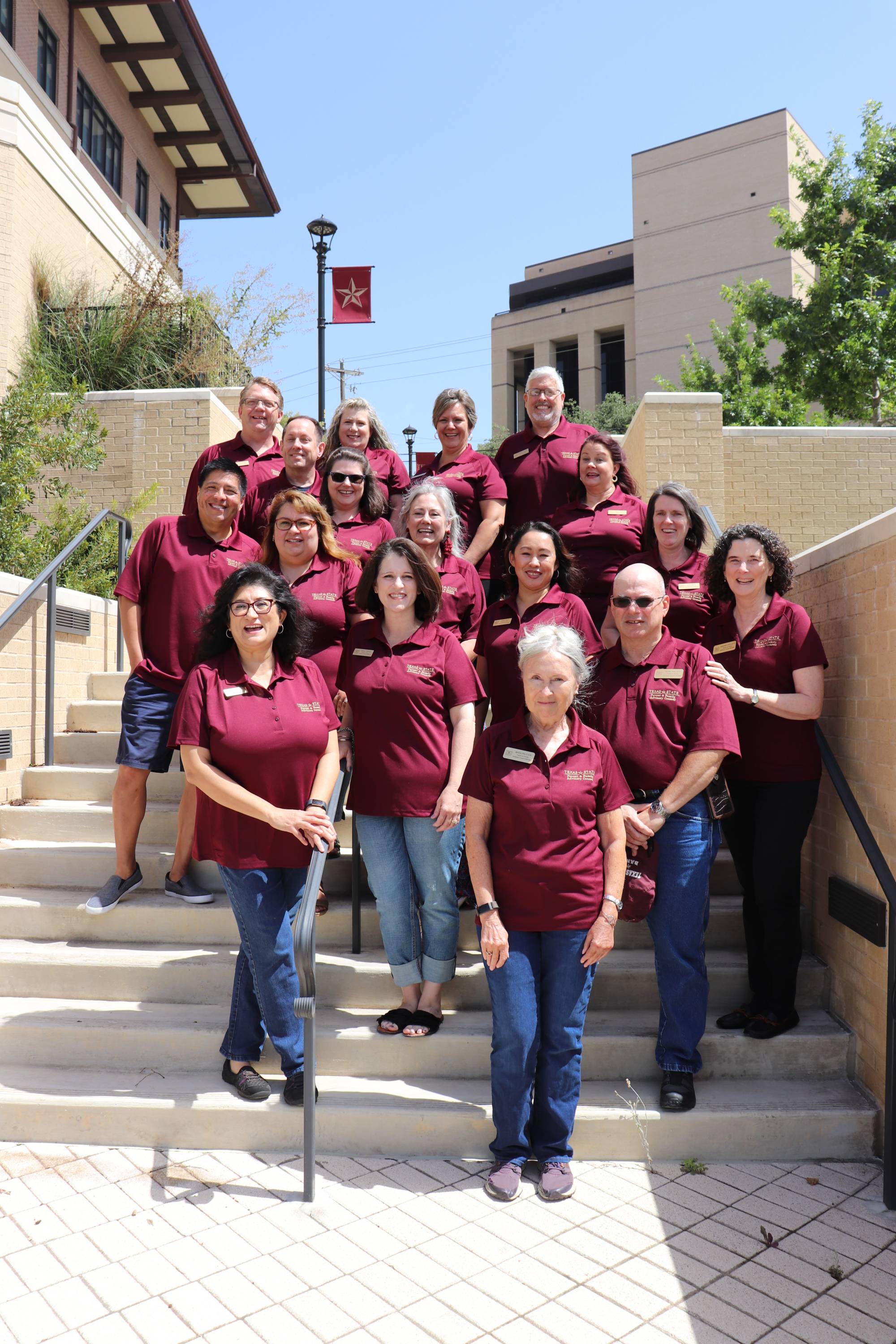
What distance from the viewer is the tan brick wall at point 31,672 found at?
5211 millimetres

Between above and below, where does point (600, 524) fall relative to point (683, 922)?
above

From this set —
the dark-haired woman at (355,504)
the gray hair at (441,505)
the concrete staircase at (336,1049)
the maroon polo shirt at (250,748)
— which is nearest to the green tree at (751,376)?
the dark-haired woman at (355,504)

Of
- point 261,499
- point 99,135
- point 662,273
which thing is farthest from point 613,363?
point 261,499

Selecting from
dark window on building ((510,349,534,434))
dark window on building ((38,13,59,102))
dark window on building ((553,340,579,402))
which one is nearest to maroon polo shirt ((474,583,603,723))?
dark window on building ((38,13,59,102))

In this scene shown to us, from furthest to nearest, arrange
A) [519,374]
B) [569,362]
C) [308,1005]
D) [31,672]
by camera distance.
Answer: [519,374], [569,362], [31,672], [308,1005]

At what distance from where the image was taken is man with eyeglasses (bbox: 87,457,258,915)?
427 centimetres

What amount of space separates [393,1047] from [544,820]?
122 cm

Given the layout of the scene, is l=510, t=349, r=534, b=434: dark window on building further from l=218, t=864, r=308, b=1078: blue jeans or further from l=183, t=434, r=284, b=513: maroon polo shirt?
l=218, t=864, r=308, b=1078: blue jeans

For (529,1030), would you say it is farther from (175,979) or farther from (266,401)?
(266,401)

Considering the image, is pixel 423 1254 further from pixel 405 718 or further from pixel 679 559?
pixel 679 559

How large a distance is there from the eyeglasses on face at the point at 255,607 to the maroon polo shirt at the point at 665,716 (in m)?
1.21

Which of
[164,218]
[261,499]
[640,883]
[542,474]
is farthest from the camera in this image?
[164,218]

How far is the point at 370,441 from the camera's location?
529 cm

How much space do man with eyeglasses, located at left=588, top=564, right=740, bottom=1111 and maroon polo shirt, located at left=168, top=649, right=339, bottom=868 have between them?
111 cm
